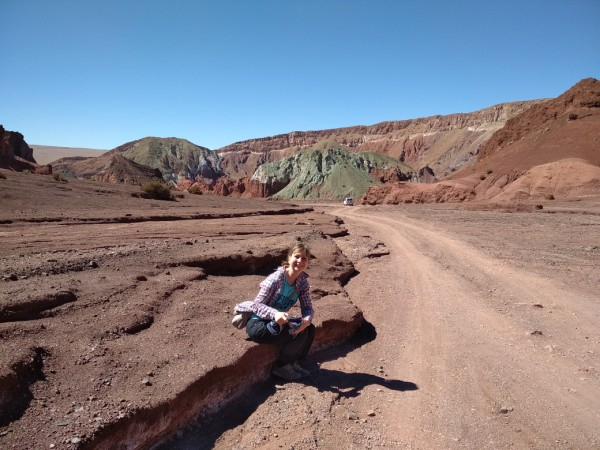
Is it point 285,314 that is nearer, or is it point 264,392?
point 285,314

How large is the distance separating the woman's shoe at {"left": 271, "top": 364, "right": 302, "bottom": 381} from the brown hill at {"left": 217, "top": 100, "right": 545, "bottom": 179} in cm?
9512

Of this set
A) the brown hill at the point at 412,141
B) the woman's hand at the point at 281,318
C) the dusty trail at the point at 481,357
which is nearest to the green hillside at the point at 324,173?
the brown hill at the point at 412,141

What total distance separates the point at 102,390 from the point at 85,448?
587 millimetres

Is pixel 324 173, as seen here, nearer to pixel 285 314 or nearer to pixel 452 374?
pixel 452 374

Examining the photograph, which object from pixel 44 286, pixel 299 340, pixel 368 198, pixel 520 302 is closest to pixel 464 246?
pixel 520 302

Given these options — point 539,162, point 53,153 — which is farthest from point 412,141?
point 53,153

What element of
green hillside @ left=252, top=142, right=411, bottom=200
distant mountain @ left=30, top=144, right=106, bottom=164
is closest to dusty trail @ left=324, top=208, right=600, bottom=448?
green hillside @ left=252, top=142, right=411, bottom=200

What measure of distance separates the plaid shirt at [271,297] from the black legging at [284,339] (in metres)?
0.13

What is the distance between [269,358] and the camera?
183 inches

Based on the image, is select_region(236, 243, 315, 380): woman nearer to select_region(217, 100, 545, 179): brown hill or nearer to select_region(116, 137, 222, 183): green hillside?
select_region(217, 100, 545, 179): brown hill

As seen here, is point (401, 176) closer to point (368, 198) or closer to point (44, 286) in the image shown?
point (368, 198)

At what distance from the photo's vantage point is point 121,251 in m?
7.14

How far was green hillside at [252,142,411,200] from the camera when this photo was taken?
77.4 m

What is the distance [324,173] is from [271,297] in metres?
80.9
